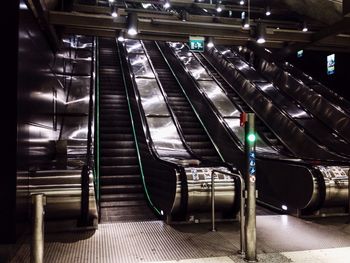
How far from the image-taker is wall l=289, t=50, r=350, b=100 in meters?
12.4

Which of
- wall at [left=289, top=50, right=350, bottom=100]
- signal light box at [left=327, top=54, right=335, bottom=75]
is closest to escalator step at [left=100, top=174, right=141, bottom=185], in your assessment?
wall at [left=289, top=50, right=350, bottom=100]

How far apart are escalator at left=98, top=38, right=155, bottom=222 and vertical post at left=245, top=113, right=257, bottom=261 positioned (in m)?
2.73

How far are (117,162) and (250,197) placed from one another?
4.80 metres

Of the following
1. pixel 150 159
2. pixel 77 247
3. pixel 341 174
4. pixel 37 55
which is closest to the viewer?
pixel 77 247

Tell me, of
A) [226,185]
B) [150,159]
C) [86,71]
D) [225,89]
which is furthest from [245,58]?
[226,185]

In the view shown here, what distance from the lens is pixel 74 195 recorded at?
524 centimetres

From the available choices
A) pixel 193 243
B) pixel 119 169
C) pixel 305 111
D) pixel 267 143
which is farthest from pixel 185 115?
pixel 193 243

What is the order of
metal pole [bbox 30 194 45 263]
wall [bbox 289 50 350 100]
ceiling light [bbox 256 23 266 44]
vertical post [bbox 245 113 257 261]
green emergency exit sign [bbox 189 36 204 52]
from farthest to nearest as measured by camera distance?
wall [bbox 289 50 350 100], green emergency exit sign [bbox 189 36 204 52], ceiling light [bbox 256 23 266 44], vertical post [bbox 245 113 257 261], metal pole [bbox 30 194 45 263]

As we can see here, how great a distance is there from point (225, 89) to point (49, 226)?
892 centimetres

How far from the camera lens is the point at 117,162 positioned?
842cm

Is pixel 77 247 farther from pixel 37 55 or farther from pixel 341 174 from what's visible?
pixel 341 174

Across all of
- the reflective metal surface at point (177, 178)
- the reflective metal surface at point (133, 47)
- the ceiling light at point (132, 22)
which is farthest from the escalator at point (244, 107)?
the ceiling light at point (132, 22)

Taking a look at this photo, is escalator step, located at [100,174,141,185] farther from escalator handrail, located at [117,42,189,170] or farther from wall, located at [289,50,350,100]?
wall, located at [289,50,350,100]

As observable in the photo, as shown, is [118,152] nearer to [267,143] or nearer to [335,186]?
Result: [267,143]
